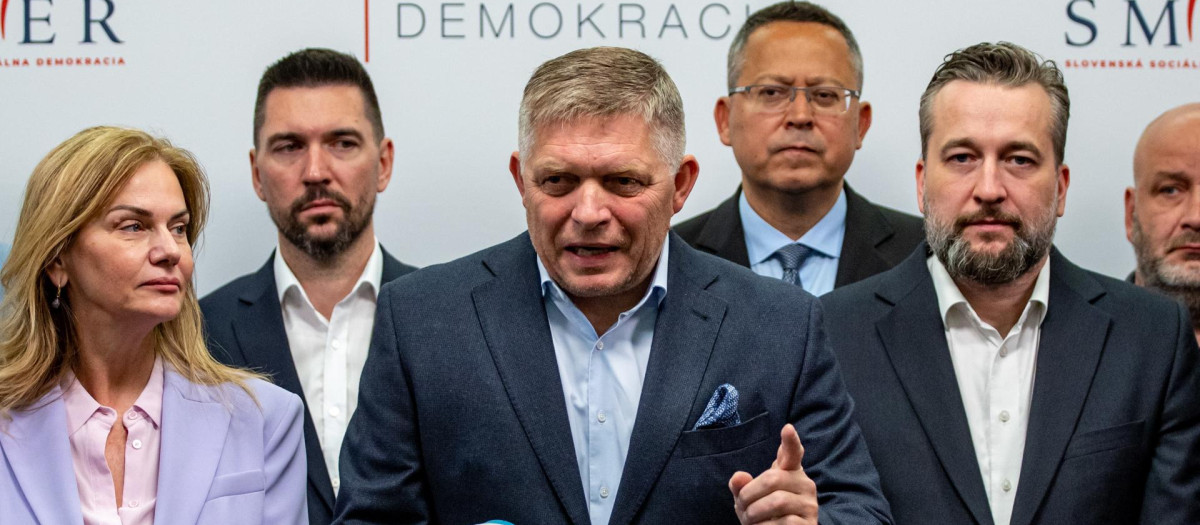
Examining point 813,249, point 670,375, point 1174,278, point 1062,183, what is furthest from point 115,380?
point 1174,278

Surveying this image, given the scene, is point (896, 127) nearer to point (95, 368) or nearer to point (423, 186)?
point (423, 186)

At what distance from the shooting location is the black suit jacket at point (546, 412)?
2674 mm

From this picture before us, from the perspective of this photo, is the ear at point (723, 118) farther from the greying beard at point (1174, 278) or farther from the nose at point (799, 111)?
the greying beard at point (1174, 278)

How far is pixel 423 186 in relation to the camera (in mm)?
4582

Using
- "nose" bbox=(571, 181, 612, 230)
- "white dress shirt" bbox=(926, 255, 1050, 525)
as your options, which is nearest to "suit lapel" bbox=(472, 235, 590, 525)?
"nose" bbox=(571, 181, 612, 230)

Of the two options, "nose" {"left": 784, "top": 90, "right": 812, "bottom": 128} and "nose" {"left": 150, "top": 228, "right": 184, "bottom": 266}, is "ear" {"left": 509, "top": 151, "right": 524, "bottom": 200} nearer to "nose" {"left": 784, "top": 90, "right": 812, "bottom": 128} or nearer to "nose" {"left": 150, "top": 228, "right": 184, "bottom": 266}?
"nose" {"left": 150, "top": 228, "right": 184, "bottom": 266}

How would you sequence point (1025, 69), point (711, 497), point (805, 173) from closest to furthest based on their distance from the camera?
point (711, 497)
point (1025, 69)
point (805, 173)

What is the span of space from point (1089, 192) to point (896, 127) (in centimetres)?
68

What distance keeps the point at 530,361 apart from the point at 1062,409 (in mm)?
1247

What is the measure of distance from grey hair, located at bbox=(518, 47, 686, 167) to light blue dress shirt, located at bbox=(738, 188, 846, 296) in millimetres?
1351

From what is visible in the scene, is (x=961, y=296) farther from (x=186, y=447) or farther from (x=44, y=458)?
(x=44, y=458)

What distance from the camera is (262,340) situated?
12.7ft

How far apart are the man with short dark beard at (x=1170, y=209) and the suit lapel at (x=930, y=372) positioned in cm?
108

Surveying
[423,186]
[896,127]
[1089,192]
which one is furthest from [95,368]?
[1089,192]
